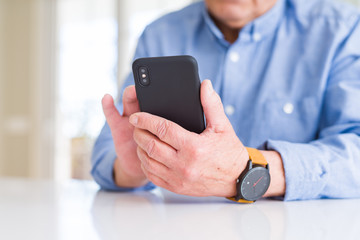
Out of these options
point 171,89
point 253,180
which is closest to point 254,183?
point 253,180

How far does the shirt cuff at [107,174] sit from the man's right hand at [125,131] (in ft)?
0.23

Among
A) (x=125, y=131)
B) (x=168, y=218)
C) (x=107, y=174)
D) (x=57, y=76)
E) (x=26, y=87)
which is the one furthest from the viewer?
(x=26, y=87)

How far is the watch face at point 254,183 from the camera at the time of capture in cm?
75

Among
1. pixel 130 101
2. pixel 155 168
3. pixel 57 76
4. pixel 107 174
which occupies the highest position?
pixel 130 101

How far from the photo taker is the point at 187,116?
2.43 feet

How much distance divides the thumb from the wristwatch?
0.10 m

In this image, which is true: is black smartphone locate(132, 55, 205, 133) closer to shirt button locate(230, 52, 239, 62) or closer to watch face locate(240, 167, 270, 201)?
watch face locate(240, 167, 270, 201)

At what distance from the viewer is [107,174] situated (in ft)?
3.35

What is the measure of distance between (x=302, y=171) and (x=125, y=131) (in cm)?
38

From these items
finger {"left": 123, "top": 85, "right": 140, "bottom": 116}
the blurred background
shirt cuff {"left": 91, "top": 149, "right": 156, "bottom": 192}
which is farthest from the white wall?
finger {"left": 123, "top": 85, "right": 140, "bottom": 116}

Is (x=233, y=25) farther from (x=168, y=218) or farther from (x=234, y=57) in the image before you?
(x=168, y=218)

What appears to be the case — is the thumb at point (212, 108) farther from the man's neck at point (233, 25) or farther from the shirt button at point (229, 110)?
the man's neck at point (233, 25)

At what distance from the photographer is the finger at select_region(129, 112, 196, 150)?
703 mm

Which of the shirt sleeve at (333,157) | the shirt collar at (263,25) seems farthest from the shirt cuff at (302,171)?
the shirt collar at (263,25)
